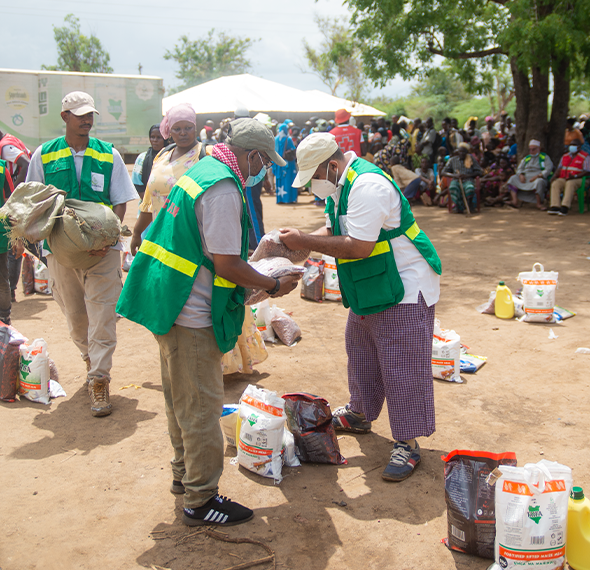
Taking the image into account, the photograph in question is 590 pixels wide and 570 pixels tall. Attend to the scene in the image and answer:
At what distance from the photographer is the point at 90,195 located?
4.03 metres

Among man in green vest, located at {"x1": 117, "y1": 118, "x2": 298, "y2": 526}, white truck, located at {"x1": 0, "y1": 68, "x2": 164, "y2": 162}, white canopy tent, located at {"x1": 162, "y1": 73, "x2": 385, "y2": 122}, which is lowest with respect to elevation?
man in green vest, located at {"x1": 117, "y1": 118, "x2": 298, "y2": 526}

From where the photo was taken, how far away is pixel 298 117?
78.7 feet

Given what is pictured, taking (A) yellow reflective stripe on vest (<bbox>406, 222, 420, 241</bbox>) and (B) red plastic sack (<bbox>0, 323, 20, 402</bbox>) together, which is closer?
(A) yellow reflective stripe on vest (<bbox>406, 222, 420, 241</bbox>)

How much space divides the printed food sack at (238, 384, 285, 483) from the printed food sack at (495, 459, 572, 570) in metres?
1.29

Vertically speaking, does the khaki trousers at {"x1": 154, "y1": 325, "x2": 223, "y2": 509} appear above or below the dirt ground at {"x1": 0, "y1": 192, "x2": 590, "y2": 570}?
above

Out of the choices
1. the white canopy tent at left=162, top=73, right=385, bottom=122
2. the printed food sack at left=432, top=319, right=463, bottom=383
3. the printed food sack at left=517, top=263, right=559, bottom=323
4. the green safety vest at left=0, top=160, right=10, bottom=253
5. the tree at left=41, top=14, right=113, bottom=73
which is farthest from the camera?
the tree at left=41, top=14, right=113, bottom=73

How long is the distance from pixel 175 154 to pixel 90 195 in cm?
65

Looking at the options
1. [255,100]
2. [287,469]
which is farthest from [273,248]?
[255,100]

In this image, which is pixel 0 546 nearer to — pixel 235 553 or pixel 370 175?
pixel 235 553

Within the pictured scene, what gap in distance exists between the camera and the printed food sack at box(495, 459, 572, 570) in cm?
228

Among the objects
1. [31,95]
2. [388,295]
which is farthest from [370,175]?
[31,95]

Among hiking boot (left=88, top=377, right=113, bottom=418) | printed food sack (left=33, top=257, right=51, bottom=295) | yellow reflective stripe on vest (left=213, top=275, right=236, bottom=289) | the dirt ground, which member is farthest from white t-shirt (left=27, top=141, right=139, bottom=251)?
printed food sack (left=33, top=257, right=51, bottom=295)

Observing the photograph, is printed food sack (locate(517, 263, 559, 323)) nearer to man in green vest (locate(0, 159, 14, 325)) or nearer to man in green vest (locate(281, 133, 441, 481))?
man in green vest (locate(281, 133, 441, 481))

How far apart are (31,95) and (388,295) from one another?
1659cm
